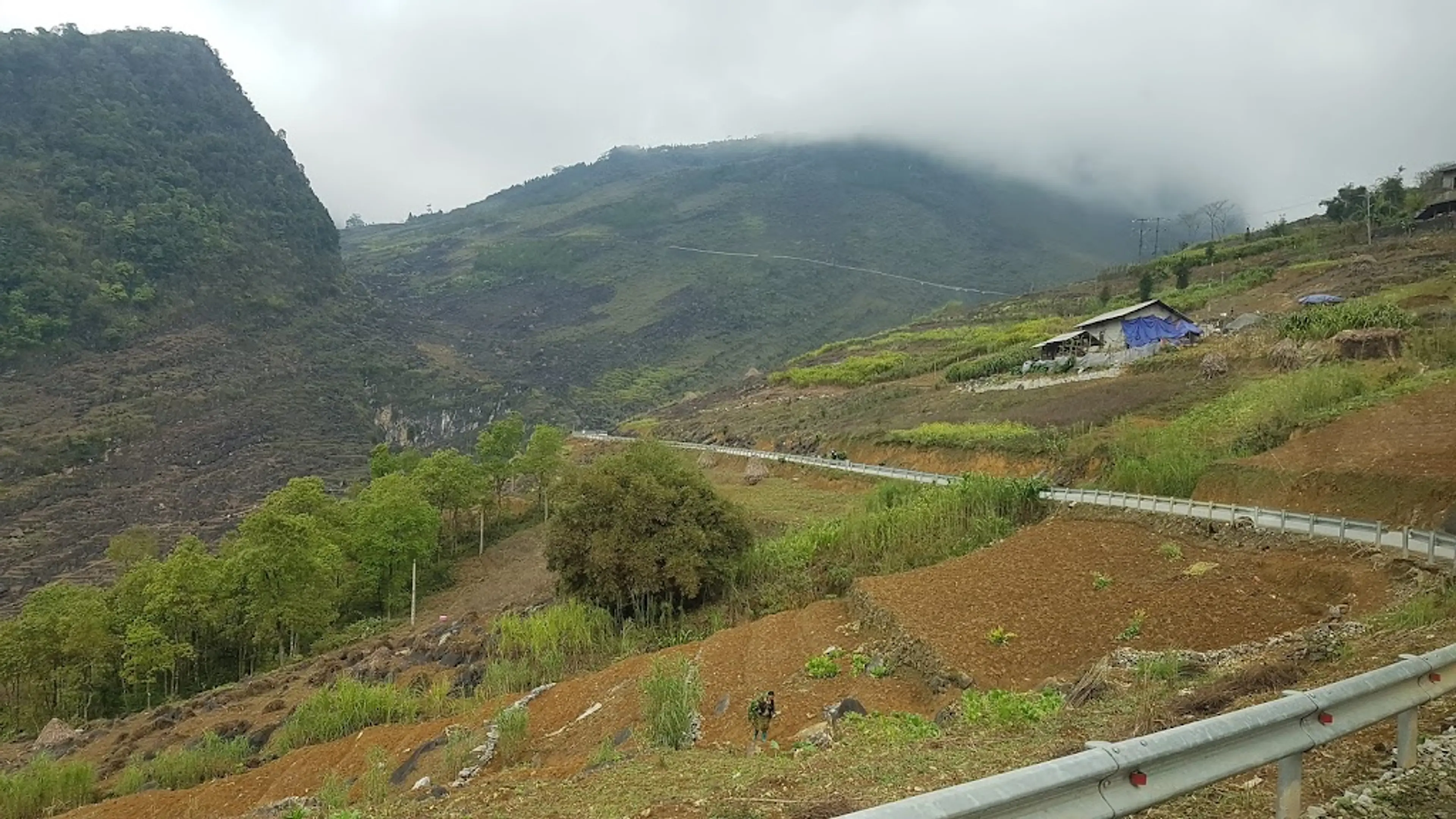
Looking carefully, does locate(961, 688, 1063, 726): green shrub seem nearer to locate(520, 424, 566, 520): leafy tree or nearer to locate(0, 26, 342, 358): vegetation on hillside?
locate(520, 424, 566, 520): leafy tree

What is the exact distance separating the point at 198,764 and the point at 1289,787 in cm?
2181

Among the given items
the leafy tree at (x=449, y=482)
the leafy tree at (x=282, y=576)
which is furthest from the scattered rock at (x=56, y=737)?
the leafy tree at (x=449, y=482)

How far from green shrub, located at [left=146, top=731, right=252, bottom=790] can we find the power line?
16151 cm

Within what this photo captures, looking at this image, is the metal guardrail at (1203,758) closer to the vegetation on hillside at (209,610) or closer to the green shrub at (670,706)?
the green shrub at (670,706)

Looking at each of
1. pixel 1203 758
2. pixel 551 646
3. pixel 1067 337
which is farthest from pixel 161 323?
pixel 1203 758

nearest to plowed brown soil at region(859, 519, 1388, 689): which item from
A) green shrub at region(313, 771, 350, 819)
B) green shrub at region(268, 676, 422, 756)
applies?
green shrub at region(313, 771, 350, 819)

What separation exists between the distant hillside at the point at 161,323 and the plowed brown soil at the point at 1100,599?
179ft

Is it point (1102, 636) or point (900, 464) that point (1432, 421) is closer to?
point (1102, 636)

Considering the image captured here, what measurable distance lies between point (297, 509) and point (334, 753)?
19.1m

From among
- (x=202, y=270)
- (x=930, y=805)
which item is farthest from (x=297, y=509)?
(x=202, y=270)

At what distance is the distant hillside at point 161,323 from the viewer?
65125mm

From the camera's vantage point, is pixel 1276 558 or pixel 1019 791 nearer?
pixel 1019 791

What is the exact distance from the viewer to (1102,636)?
1331cm

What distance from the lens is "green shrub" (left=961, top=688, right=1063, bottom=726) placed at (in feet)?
28.8
